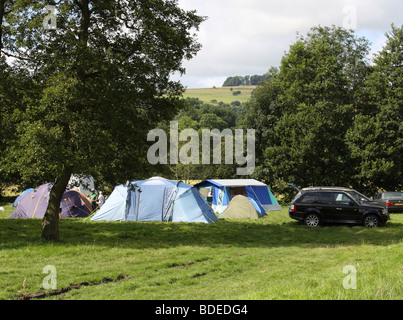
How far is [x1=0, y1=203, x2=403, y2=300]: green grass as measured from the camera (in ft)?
23.5

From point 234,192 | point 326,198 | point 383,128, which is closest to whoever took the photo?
point 326,198

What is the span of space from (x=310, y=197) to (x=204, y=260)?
993 centimetres

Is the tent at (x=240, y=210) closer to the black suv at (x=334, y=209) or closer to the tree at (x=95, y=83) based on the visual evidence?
the black suv at (x=334, y=209)

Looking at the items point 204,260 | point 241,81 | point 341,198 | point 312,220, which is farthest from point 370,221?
point 241,81

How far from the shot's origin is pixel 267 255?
1170 cm

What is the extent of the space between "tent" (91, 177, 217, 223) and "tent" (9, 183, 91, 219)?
8.85ft

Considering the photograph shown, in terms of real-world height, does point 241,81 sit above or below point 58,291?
above

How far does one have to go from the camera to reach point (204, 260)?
11.0 metres

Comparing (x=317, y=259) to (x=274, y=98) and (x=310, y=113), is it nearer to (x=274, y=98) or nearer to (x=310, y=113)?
(x=310, y=113)

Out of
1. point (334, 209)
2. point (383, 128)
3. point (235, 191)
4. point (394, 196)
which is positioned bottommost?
point (394, 196)

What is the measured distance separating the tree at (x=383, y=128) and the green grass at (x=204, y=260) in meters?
13.8

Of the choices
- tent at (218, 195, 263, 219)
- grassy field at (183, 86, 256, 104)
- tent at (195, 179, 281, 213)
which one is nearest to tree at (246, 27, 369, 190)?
tent at (195, 179, 281, 213)

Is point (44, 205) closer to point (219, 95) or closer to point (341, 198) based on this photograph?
point (341, 198)
